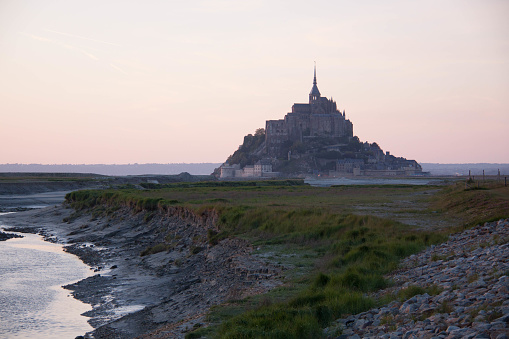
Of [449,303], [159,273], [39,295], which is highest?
[449,303]

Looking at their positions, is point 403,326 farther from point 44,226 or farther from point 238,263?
point 44,226

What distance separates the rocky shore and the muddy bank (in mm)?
3986

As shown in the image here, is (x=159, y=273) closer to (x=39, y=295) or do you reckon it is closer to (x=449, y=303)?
(x=39, y=295)

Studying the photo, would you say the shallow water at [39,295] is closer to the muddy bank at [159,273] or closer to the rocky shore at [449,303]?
the muddy bank at [159,273]

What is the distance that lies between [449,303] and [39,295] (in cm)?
1483

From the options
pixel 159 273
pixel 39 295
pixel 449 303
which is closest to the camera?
pixel 449 303

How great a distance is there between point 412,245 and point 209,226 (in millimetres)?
13652

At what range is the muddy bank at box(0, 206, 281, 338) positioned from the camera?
1441cm

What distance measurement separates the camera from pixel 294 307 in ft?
35.7

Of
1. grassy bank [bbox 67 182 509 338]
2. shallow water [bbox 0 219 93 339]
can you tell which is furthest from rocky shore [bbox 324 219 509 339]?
shallow water [bbox 0 219 93 339]

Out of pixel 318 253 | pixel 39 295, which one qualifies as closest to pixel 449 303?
pixel 318 253

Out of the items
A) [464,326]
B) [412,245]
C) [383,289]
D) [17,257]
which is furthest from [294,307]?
[17,257]

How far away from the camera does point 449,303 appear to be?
8594mm

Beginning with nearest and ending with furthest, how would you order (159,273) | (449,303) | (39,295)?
(449,303)
(39,295)
(159,273)
